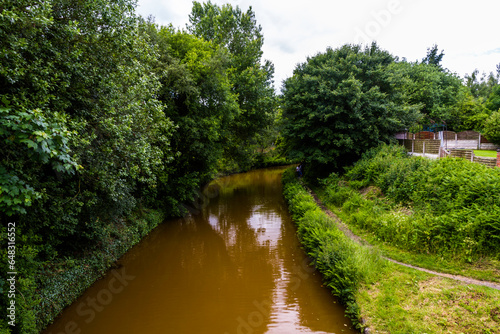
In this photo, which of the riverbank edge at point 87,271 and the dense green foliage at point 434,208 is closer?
the riverbank edge at point 87,271

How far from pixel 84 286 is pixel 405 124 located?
65.5 feet

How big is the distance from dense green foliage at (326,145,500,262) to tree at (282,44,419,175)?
424 cm

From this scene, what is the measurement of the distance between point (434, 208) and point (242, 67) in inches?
744

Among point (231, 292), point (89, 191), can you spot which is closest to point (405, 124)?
point (231, 292)

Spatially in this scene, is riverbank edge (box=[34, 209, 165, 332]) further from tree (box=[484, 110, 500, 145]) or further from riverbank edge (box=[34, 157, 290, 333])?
tree (box=[484, 110, 500, 145])

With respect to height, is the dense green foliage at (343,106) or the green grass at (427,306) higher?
the dense green foliage at (343,106)

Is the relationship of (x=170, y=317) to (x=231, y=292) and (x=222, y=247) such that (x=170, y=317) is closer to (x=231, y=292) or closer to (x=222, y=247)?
(x=231, y=292)

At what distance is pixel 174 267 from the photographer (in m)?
9.24

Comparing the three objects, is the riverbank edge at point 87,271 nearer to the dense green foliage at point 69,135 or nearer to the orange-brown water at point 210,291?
the dense green foliage at point 69,135

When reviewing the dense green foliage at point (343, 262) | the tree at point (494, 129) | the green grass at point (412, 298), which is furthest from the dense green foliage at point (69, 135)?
the tree at point (494, 129)

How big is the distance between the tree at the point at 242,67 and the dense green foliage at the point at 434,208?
11265 millimetres

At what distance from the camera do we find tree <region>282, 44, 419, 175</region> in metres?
16.2

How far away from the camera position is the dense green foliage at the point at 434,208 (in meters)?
6.86

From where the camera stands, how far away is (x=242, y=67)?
2266 cm
